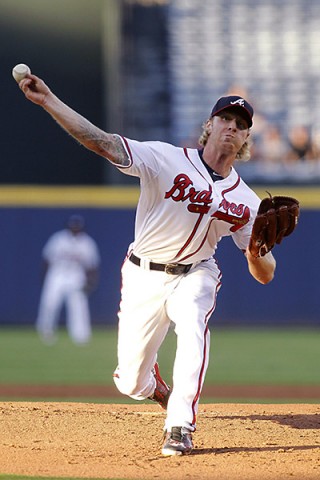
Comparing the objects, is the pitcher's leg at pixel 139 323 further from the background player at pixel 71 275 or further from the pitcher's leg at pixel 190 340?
the background player at pixel 71 275

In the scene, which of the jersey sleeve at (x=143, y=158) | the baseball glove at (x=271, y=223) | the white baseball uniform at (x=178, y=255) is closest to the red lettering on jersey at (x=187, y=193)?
the white baseball uniform at (x=178, y=255)

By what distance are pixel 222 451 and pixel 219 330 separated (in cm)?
910

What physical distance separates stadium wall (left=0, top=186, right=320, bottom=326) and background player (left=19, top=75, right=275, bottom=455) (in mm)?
8661

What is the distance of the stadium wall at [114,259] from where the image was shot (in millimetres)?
13570

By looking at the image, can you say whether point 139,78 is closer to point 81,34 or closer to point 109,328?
point 81,34

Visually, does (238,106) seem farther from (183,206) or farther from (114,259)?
(114,259)

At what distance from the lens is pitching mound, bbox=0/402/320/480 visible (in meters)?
4.26

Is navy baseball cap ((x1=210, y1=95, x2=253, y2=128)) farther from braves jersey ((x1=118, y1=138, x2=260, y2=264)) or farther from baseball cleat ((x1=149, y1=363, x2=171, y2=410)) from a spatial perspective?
baseball cleat ((x1=149, y1=363, x2=171, y2=410))

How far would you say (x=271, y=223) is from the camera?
4.58 meters

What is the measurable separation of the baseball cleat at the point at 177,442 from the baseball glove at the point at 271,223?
2.92 feet

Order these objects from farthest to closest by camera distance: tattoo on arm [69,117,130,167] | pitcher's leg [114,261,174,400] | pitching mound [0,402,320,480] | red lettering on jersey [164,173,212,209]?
pitcher's leg [114,261,174,400] → red lettering on jersey [164,173,212,209] → pitching mound [0,402,320,480] → tattoo on arm [69,117,130,167]

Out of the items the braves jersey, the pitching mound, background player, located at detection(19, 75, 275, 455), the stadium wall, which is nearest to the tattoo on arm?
background player, located at detection(19, 75, 275, 455)

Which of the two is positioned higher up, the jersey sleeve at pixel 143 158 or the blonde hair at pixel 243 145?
the blonde hair at pixel 243 145

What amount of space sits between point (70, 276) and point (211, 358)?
2.56m
